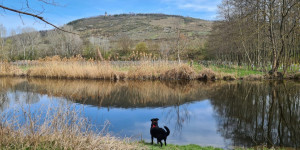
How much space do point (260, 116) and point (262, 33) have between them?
1387 cm

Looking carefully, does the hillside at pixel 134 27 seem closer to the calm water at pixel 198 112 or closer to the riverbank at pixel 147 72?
the riverbank at pixel 147 72

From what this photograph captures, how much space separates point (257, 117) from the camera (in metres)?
7.99

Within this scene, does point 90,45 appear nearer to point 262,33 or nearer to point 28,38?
point 28,38

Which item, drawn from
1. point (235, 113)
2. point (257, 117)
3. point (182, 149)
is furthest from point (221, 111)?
point (182, 149)

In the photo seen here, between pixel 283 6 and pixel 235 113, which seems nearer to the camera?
pixel 235 113

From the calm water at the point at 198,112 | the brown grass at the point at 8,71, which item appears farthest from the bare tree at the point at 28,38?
the calm water at the point at 198,112

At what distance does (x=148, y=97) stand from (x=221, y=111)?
4.08m

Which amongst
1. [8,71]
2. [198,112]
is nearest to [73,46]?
[8,71]

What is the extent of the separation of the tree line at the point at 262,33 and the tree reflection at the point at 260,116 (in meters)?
6.20

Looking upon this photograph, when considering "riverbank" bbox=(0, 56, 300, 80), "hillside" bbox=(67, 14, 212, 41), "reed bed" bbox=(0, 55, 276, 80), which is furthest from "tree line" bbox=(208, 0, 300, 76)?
"hillside" bbox=(67, 14, 212, 41)

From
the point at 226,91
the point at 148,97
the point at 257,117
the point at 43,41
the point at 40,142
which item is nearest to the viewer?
the point at 40,142

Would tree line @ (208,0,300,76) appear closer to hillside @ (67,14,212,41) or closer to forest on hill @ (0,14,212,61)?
forest on hill @ (0,14,212,61)

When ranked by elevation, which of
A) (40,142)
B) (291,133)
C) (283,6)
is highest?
(283,6)

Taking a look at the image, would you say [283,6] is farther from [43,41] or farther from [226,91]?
[43,41]
